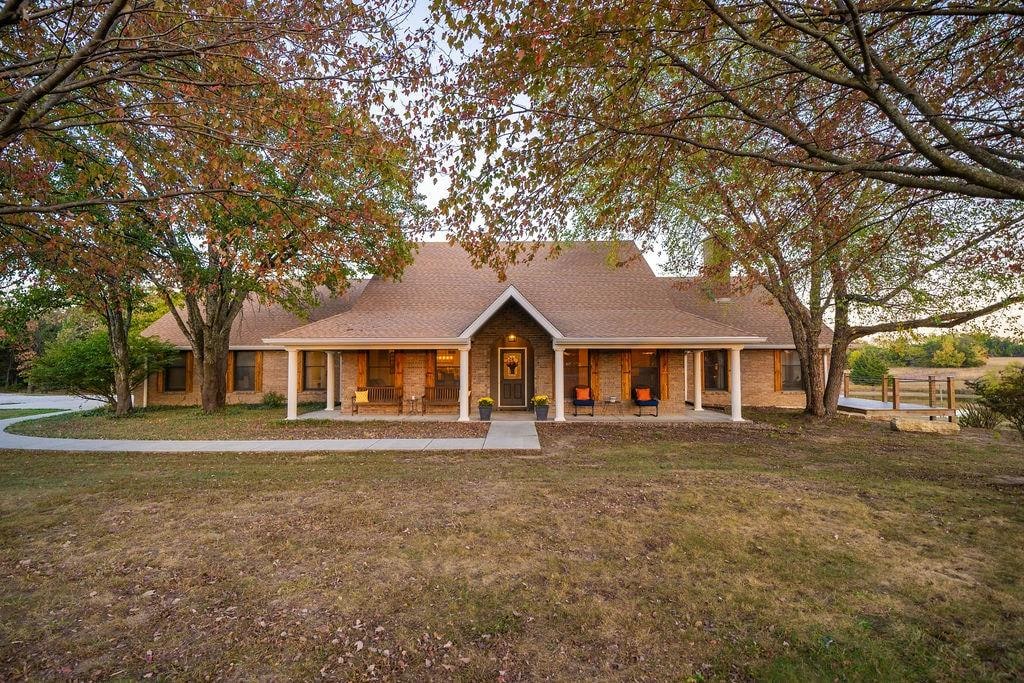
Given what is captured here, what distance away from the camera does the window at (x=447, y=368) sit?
16.3 meters

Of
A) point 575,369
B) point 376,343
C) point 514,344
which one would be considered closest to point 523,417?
point 575,369

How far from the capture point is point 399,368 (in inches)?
632

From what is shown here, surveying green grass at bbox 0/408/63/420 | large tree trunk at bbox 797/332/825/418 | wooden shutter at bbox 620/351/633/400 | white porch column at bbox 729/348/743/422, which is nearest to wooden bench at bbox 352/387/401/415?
wooden shutter at bbox 620/351/633/400

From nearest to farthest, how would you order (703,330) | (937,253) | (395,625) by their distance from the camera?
(395,625) < (937,253) < (703,330)

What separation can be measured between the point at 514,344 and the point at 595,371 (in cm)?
300

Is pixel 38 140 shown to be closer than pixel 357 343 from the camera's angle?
Yes

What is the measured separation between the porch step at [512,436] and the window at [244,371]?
40.6ft

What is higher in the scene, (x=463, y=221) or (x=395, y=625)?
(x=463, y=221)

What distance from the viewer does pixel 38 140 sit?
239 inches

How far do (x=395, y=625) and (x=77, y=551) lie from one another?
3983 millimetres

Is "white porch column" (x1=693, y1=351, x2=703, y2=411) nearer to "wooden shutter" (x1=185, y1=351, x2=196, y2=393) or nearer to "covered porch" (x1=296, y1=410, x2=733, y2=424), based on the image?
"covered porch" (x1=296, y1=410, x2=733, y2=424)

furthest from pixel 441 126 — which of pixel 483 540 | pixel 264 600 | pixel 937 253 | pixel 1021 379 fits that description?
pixel 937 253

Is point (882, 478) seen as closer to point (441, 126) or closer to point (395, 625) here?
point (395, 625)

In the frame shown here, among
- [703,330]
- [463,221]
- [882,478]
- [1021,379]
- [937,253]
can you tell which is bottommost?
[882,478]
